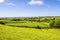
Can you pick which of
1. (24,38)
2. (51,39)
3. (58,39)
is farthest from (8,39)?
(58,39)

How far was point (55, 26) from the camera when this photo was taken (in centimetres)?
2652

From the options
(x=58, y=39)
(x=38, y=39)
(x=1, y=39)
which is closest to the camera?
(x=1, y=39)

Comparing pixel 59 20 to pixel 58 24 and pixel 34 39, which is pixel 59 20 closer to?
pixel 58 24

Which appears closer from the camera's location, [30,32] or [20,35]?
[20,35]

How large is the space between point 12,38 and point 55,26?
14.3 meters

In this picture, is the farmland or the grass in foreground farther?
the farmland

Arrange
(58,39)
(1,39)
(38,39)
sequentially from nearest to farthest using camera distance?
(1,39)
(38,39)
(58,39)

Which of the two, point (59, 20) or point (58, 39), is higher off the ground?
point (59, 20)

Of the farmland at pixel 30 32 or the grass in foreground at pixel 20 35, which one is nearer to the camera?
the grass in foreground at pixel 20 35

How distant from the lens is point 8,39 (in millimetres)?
13766

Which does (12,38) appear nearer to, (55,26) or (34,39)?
(34,39)

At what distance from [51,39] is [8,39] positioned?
576 centimetres

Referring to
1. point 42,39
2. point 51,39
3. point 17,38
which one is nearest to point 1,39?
point 17,38

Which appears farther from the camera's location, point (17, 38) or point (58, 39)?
point (58, 39)
